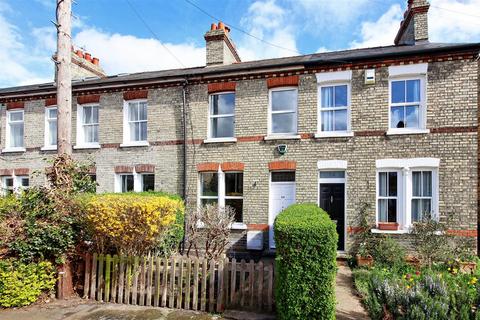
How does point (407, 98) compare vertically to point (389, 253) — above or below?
above

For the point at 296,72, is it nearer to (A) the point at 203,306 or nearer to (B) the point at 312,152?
(B) the point at 312,152

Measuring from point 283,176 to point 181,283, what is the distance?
5823 millimetres

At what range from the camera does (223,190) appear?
11.3 metres

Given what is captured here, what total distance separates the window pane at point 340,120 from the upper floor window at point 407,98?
4.66 feet

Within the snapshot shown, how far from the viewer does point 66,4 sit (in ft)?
26.3

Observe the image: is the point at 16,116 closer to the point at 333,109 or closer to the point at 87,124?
the point at 87,124

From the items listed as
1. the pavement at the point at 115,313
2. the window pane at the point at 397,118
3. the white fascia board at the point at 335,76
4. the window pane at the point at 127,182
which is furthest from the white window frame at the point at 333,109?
the window pane at the point at 127,182

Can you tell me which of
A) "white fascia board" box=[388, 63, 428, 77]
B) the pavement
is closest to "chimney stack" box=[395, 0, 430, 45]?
"white fascia board" box=[388, 63, 428, 77]

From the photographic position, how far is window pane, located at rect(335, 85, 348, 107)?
410 inches

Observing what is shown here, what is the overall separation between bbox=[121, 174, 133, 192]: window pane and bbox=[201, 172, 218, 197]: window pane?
10.6 ft

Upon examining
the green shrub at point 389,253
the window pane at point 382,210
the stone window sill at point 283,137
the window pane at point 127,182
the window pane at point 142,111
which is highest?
the window pane at point 142,111

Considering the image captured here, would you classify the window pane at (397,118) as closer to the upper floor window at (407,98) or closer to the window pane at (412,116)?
the upper floor window at (407,98)

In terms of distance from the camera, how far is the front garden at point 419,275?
3.89 metres

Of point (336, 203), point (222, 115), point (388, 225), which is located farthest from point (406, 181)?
point (222, 115)
